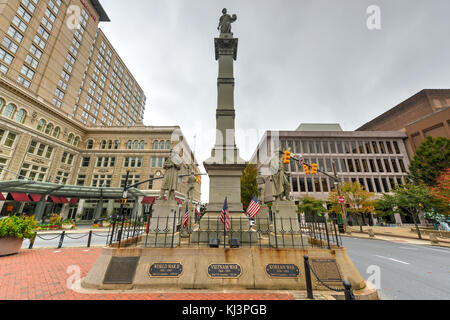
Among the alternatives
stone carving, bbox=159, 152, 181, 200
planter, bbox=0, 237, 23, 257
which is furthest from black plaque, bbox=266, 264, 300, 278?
planter, bbox=0, 237, 23, 257

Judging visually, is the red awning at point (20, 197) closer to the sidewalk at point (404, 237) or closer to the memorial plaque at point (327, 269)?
the memorial plaque at point (327, 269)

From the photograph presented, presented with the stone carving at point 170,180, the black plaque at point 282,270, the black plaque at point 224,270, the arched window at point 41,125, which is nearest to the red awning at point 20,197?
the arched window at point 41,125

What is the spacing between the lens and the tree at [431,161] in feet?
103

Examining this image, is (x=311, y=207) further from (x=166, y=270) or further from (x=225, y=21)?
(x=166, y=270)

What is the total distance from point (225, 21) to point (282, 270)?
14.0 metres

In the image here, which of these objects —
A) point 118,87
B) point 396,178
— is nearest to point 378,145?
point 396,178

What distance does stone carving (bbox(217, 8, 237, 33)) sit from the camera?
1141 cm

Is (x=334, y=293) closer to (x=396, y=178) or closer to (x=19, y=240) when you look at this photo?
(x=19, y=240)

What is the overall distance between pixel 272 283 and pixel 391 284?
4455 mm

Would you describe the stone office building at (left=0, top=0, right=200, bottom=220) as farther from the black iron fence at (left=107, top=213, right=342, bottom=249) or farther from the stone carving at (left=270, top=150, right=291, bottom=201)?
the stone carving at (left=270, top=150, right=291, bottom=201)

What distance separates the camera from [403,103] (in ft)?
172

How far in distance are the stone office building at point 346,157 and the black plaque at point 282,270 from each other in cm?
3638

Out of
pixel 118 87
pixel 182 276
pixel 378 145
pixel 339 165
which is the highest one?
pixel 118 87
